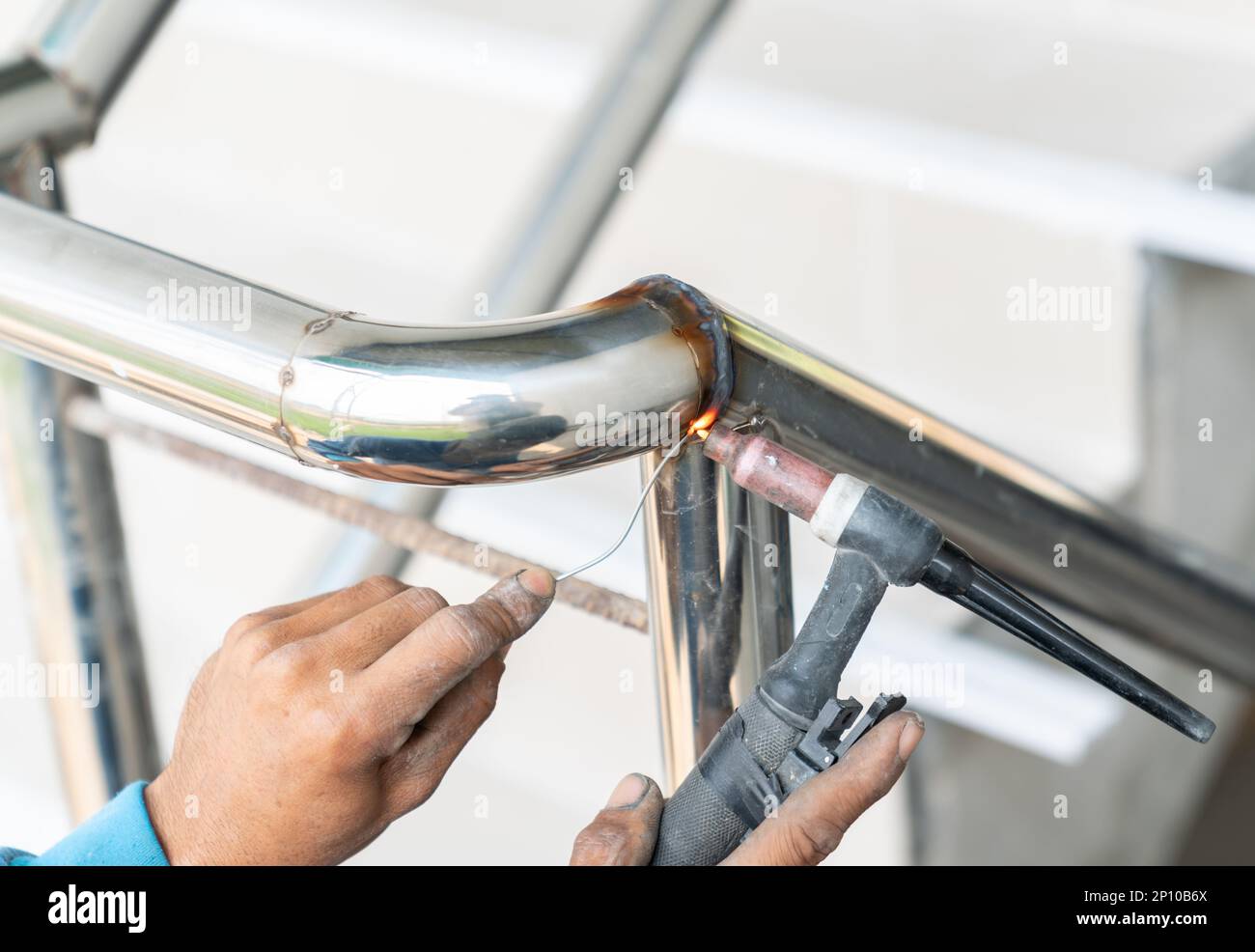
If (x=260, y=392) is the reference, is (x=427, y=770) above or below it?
below

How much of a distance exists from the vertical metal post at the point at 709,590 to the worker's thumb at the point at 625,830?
6 centimetres

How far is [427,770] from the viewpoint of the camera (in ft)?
1.57

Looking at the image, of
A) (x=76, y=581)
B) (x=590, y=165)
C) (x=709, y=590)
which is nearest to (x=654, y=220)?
(x=590, y=165)

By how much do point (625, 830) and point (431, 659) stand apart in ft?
0.30

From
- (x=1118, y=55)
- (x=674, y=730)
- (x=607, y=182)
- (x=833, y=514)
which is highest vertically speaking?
(x=1118, y=55)

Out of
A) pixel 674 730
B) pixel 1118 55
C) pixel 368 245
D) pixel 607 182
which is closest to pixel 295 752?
pixel 674 730

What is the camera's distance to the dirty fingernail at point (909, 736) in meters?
0.41

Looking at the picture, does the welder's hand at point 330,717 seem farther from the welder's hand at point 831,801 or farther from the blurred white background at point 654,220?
the blurred white background at point 654,220

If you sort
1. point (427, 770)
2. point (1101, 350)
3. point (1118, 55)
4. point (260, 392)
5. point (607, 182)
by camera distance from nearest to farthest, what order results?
point (260, 392) → point (427, 770) → point (607, 182) → point (1101, 350) → point (1118, 55)

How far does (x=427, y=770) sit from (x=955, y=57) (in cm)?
179

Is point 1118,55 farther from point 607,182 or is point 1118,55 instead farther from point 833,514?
point 833,514

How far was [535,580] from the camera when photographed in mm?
448

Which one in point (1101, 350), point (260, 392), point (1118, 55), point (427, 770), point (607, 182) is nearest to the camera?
point (260, 392)

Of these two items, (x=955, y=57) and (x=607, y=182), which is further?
(x=955, y=57)
